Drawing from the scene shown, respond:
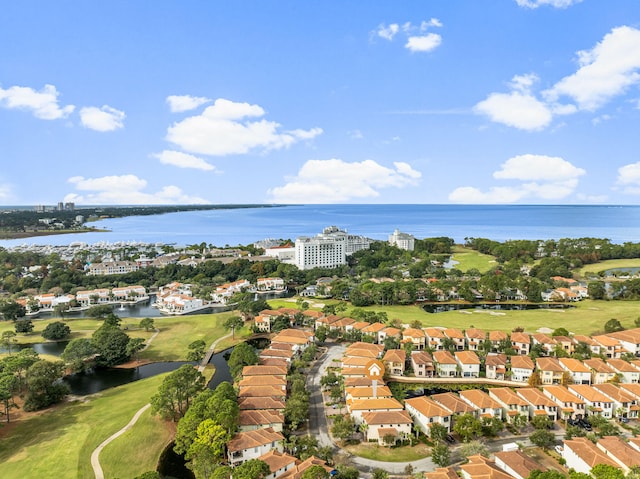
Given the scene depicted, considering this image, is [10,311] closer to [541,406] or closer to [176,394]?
[176,394]

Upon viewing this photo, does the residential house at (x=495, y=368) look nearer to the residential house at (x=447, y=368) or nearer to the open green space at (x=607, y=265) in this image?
the residential house at (x=447, y=368)

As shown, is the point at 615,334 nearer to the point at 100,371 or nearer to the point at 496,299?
the point at 496,299

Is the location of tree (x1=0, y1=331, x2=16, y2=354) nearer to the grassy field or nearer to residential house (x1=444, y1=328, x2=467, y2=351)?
the grassy field

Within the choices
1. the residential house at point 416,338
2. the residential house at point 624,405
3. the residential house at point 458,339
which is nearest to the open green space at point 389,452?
the residential house at point 624,405

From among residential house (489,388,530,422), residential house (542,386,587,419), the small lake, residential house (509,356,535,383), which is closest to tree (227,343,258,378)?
residential house (489,388,530,422)

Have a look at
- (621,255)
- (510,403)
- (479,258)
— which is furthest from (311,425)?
(621,255)

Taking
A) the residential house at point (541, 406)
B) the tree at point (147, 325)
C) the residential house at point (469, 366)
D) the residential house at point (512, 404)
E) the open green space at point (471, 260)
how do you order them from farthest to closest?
the open green space at point (471, 260) < the tree at point (147, 325) < the residential house at point (469, 366) < the residential house at point (541, 406) < the residential house at point (512, 404)

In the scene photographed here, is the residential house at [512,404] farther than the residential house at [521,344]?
No

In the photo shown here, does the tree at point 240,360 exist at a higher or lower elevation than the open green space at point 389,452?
higher
